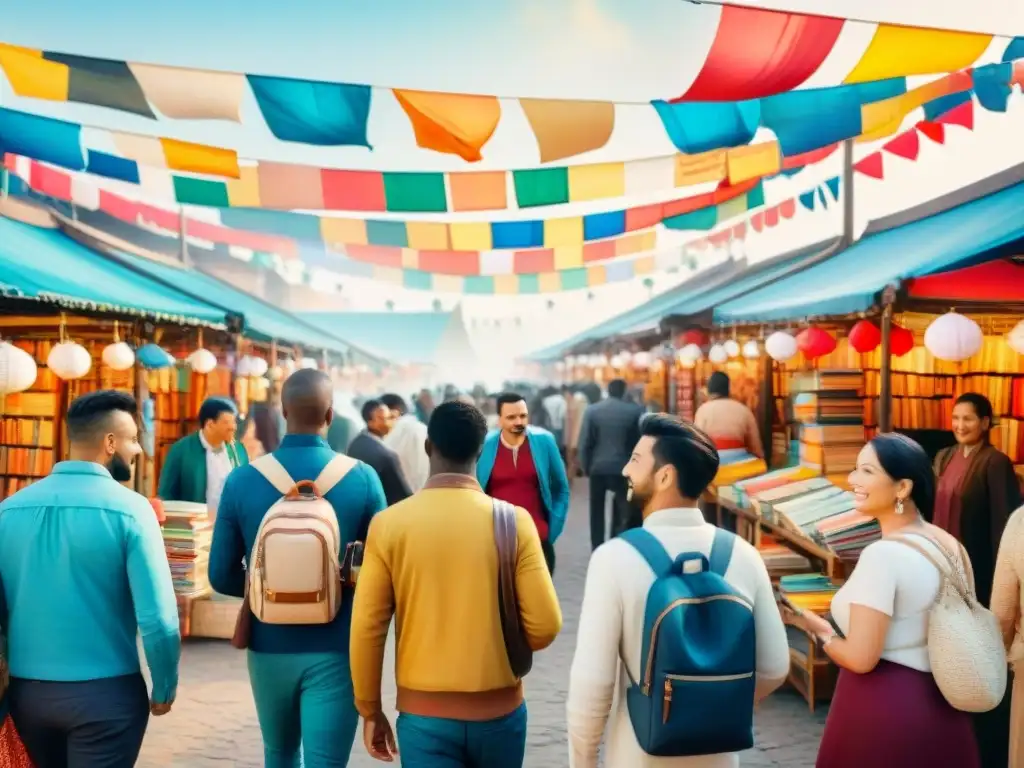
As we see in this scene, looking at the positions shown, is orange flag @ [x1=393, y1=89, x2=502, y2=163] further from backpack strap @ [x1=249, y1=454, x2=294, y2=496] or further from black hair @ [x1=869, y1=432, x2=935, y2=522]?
black hair @ [x1=869, y1=432, x2=935, y2=522]

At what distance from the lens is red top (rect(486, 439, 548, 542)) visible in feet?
19.1

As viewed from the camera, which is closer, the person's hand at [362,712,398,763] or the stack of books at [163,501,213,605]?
the person's hand at [362,712,398,763]

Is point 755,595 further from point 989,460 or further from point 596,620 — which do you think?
point 989,460

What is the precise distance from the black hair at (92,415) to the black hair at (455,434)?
1041 millimetres

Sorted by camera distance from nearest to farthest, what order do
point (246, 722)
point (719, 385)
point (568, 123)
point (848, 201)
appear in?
point (246, 722) → point (568, 123) → point (719, 385) → point (848, 201)

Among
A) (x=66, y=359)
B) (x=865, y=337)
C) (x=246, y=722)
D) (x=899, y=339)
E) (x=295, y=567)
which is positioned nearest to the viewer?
(x=295, y=567)

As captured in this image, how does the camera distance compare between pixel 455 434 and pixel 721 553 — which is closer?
pixel 721 553

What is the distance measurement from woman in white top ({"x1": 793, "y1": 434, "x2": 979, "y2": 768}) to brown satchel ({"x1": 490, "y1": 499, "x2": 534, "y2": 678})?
3.03ft

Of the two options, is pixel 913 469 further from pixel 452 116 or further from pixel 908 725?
pixel 452 116

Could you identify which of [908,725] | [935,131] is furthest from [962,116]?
[908,725]

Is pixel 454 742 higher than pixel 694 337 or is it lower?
lower

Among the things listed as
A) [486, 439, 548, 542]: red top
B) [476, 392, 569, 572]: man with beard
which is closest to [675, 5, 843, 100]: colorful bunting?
[476, 392, 569, 572]: man with beard

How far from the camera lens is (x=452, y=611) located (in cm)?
243

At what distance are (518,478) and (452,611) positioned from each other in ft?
11.2
